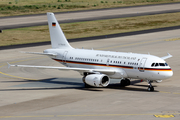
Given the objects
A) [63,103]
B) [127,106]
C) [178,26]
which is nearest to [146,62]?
[127,106]

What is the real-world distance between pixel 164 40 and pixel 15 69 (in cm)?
4453

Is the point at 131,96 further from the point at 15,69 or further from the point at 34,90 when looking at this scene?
the point at 15,69

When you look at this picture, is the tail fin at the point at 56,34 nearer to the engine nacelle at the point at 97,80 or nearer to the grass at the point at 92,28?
the engine nacelle at the point at 97,80

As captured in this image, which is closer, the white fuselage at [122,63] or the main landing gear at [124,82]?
the white fuselage at [122,63]

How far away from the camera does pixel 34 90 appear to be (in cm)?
4825

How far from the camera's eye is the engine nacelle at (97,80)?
46.5 m

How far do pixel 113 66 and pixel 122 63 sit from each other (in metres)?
1.44

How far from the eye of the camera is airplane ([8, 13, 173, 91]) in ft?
150

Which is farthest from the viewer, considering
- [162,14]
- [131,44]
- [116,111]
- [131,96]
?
[162,14]

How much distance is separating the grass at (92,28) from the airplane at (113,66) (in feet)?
145

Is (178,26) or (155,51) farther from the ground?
(178,26)

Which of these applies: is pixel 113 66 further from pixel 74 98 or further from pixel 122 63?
pixel 74 98

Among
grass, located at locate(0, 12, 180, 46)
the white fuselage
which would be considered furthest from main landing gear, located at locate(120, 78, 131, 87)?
grass, located at locate(0, 12, 180, 46)

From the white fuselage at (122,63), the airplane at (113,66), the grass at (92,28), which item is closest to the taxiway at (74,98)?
the airplane at (113,66)
